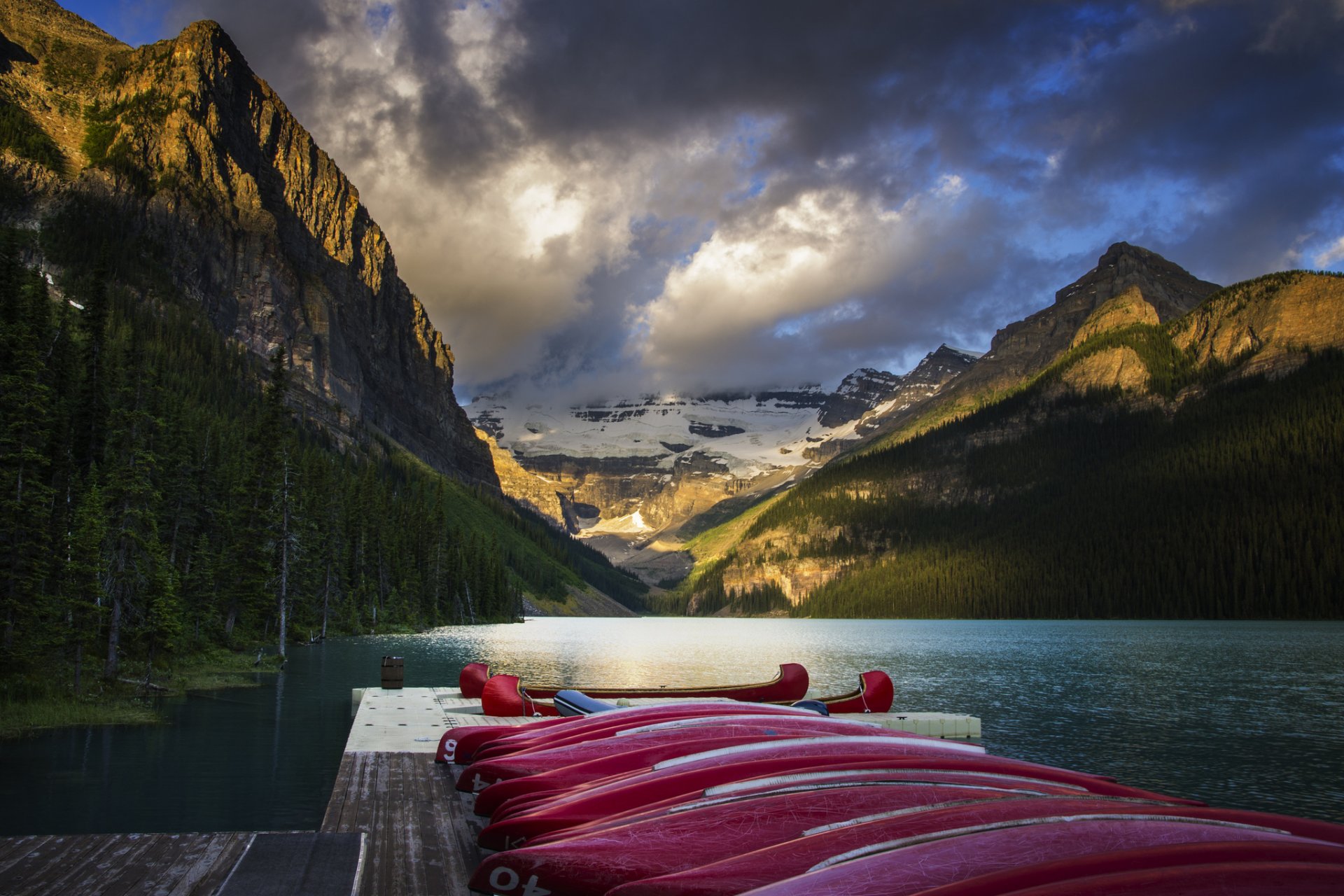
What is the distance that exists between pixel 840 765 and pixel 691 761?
1517mm

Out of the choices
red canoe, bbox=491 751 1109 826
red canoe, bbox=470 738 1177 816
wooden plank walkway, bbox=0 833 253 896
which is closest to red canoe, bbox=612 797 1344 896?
red canoe, bbox=491 751 1109 826

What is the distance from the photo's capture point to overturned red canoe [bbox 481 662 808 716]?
66.7ft

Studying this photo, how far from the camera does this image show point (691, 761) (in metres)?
8.81

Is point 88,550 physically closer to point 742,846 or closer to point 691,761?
point 691,761

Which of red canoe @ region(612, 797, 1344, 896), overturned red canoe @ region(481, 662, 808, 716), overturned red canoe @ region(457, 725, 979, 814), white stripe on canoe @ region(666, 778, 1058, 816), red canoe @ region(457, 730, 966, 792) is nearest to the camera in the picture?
red canoe @ region(612, 797, 1344, 896)

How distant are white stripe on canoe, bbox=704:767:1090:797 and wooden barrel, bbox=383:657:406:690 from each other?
25325 millimetres

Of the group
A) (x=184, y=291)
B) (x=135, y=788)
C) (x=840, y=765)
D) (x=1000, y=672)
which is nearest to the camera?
(x=840, y=765)

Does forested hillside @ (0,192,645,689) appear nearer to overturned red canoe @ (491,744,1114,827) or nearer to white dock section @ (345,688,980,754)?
white dock section @ (345,688,980,754)

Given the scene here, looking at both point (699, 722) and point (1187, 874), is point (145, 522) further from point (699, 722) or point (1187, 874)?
point (1187, 874)

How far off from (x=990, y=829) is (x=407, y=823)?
699 centimetres

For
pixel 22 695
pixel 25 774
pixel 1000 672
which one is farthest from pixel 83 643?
pixel 1000 672

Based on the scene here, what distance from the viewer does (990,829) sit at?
5.54 meters

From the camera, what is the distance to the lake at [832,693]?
1730 centimetres

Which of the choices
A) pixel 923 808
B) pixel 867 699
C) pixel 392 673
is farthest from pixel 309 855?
pixel 392 673
